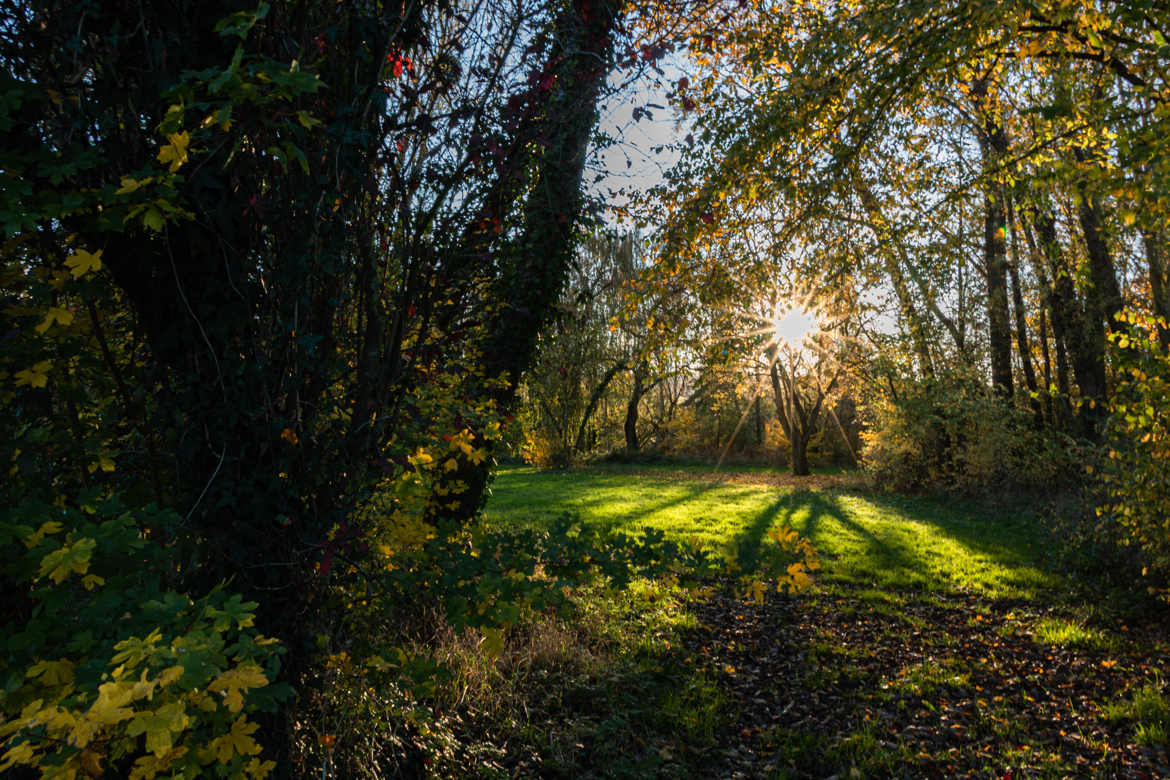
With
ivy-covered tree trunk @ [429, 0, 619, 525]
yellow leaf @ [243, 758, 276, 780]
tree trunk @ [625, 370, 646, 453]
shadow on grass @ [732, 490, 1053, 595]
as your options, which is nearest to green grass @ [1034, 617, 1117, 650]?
shadow on grass @ [732, 490, 1053, 595]

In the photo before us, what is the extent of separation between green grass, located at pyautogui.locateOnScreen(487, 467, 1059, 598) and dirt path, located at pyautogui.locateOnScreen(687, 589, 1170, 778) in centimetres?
95

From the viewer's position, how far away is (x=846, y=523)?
36.4 feet

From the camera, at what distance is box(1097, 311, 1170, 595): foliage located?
4.69 metres

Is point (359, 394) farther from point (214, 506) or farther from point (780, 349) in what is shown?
point (780, 349)

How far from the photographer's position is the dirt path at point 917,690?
361cm

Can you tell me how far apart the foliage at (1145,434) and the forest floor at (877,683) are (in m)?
1.01

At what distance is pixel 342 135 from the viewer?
1994 millimetres

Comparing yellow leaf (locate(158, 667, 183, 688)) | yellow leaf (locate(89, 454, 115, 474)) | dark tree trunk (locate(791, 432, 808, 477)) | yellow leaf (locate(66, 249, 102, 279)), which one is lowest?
dark tree trunk (locate(791, 432, 808, 477))

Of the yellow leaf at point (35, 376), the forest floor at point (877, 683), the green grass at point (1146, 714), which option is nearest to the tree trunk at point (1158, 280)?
the forest floor at point (877, 683)

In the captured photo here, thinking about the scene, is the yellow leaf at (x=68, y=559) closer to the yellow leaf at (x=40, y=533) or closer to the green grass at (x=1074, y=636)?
the yellow leaf at (x=40, y=533)

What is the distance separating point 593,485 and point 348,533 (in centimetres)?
1537

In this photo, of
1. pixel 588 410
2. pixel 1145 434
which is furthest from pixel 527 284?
pixel 588 410

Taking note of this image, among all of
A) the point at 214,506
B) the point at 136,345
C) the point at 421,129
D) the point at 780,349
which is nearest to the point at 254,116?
the point at 421,129

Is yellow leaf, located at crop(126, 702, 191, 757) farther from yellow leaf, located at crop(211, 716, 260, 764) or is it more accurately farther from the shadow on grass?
the shadow on grass
